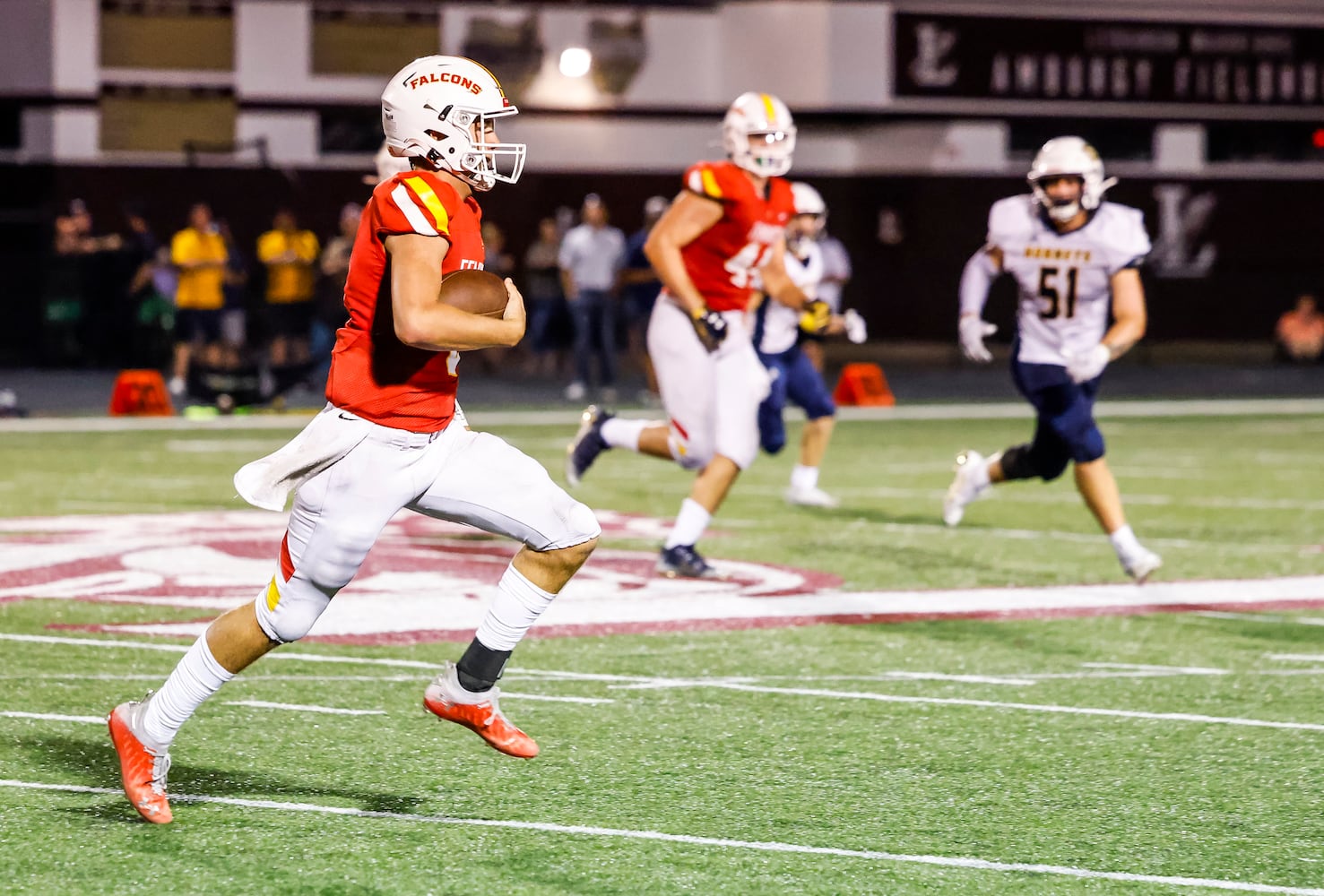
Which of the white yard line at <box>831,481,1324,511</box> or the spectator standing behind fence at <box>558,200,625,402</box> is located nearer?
the white yard line at <box>831,481,1324,511</box>

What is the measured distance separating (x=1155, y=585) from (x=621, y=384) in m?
15.0

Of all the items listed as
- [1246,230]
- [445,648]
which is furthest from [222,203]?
[445,648]

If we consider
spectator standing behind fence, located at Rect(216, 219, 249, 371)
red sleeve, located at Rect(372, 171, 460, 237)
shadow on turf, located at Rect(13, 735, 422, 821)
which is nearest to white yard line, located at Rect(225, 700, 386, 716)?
shadow on turf, located at Rect(13, 735, 422, 821)

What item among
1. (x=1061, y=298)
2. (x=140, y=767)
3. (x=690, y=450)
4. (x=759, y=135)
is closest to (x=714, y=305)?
(x=690, y=450)

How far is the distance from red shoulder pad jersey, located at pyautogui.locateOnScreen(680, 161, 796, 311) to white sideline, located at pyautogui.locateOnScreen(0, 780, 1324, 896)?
4.68 metres

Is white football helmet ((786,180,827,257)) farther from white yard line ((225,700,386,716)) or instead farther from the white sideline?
the white sideline

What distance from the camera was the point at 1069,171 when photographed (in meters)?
9.42

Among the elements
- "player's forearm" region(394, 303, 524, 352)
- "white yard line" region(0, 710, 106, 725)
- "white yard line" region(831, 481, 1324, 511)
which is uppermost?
"player's forearm" region(394, 303, 524, 352)

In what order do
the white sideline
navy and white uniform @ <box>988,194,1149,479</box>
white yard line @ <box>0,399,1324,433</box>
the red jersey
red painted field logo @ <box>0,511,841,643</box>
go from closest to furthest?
1. the white sideline
2. the red jersey
3. red painted field logo @ <box>0,511,841,643</box>
4. navy and white uniform @ <box>988,194,1149,479</box>
5. white yard line @ <box>0,399,1324,433</box>

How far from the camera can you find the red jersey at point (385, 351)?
5473mm

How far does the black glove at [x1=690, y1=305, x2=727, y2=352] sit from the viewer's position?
936 centimetres

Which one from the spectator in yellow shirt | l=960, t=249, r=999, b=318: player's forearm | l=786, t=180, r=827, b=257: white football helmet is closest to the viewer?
l=960, t=249, r=999, b=318: player's forearm

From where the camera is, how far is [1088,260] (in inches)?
380

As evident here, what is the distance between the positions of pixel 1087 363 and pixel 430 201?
477 cm
